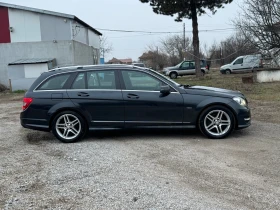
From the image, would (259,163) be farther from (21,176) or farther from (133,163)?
(21,176)

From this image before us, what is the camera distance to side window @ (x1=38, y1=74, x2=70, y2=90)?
6766 mm

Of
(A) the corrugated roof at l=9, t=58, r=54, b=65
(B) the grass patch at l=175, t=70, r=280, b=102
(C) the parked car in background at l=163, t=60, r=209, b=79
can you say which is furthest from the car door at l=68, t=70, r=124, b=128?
(C) the parked car in background at l=163, t=60, r=209, b=79

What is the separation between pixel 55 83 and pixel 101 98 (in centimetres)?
104

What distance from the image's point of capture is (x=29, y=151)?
616 cm

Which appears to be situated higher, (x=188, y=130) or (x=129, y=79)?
(x=129, y=79)

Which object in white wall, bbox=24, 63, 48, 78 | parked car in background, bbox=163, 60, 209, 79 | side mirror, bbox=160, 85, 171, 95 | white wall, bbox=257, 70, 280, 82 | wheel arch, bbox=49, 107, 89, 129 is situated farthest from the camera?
parked car in background, bbox=163, 60, 209, 79

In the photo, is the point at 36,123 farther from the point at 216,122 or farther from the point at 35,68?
the point at 35,68

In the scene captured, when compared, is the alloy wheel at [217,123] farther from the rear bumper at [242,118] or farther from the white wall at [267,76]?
the white wall at [267,76]

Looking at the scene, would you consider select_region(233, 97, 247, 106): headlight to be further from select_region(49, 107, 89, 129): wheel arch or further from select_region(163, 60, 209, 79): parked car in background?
select_region(163, 60, 209, 79): parked car in background

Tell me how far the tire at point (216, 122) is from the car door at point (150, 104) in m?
0.47

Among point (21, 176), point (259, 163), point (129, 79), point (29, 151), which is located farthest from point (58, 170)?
point (259, 163)

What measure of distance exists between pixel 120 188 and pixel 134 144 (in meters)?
2.20

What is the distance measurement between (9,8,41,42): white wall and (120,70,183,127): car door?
65.4 feet

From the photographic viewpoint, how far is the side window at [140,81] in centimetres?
666
